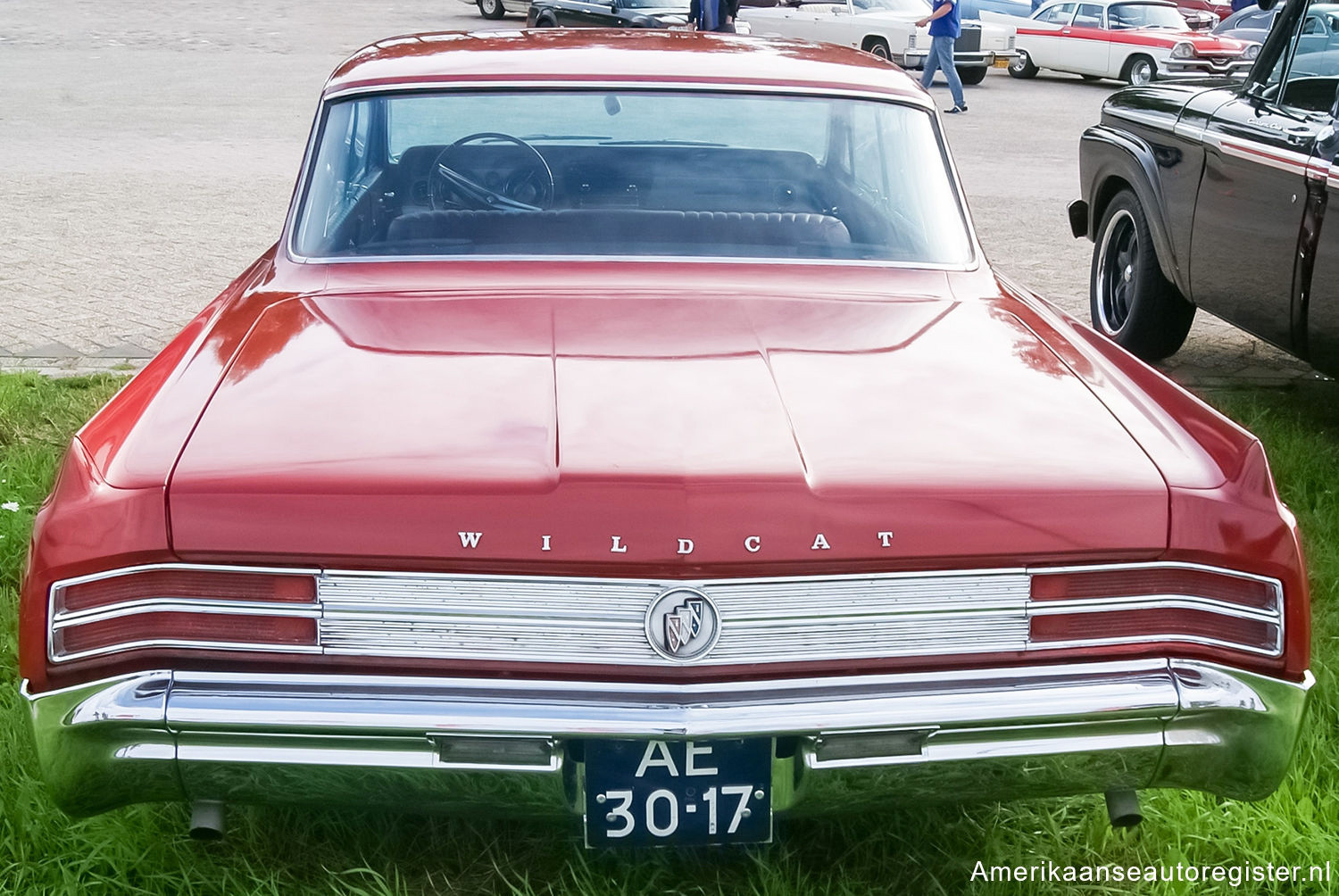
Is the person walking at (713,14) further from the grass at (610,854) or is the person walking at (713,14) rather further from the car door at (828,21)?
the grass at (610,854)

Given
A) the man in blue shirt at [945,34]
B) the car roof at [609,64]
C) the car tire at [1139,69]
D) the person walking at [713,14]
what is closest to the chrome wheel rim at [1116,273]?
the car roof at [609,64]

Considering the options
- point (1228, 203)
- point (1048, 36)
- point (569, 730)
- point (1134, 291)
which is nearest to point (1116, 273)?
point (1134, 291)

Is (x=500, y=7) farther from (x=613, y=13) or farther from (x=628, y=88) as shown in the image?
(x=628, y=88)

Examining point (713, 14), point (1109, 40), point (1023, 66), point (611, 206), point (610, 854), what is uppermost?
point (611, 206)

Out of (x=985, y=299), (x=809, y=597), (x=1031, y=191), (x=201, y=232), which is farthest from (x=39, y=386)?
(x=1031, y=191)

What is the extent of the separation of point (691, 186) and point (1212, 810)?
1715 millimetres

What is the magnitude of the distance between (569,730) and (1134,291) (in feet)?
15.1

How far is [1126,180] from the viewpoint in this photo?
5996mm

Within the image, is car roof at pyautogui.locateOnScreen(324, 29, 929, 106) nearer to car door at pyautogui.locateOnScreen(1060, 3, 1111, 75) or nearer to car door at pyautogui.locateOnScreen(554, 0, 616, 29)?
car door at pyautogui.locateOnScreen(554, 0, 616, 29)

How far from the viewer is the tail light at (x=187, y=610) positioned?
6.84 feet

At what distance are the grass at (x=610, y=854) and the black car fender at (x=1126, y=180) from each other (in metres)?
3.00

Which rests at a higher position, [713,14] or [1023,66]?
[713,14]

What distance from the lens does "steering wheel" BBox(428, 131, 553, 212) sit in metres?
3.26

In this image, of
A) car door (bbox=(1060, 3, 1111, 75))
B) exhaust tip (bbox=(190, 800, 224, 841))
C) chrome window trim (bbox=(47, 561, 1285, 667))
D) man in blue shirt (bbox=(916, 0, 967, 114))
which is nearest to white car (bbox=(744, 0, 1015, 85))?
car door (bbox=(1060, 3, 1111, 75))
